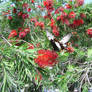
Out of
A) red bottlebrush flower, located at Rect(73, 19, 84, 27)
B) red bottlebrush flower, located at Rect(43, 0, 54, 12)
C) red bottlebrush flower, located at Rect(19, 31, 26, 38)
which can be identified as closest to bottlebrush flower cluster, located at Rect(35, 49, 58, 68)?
red bottlebrush flower, located at Rect(19, 31, 26, 38)

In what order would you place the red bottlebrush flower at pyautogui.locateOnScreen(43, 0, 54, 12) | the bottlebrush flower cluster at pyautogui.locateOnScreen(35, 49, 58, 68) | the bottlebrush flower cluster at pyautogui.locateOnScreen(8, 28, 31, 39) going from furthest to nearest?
the red bottlebrush flower at pyautogui.locateOnScreen(43, 0, 54, 12), the bottlebrush flower cluster at pyautogui.locateOnScreen(8, 28, 31, 39), the bottlebrush flower cluster at pyautogui.locateOnScreen(35, 49, 58, 68)

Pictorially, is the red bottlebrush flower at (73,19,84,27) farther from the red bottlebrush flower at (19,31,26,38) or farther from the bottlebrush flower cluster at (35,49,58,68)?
the bottlebrush flower cluster at (35,49,58,68)

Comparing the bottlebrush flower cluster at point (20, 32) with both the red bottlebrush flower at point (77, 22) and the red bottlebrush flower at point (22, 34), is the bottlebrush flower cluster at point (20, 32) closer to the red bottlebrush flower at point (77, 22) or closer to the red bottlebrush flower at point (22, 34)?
the red bottlebrush flower at point (22, 34)

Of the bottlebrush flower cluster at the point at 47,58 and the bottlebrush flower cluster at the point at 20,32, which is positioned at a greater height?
the bottlebrush flower cluster at the point at 47,58

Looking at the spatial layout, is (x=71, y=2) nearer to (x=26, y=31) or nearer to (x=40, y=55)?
(x=26, y=31)

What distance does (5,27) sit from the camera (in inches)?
148

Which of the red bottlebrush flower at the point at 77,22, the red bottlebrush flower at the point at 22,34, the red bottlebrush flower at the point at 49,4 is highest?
the red bottlebrush flower at the point at 49,4

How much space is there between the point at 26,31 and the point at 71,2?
0.92 m

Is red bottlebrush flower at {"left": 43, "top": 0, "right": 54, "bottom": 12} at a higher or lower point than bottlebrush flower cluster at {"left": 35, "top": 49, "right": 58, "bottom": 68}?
higher

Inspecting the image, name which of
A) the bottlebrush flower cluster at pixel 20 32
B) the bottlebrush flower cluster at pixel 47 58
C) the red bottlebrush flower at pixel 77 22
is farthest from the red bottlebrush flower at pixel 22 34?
the bottlebrush flower cluster at pixel 47 58

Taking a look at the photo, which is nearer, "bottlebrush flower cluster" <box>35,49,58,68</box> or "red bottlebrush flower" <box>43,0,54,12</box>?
"bottlebrush flower cluster" <box>35,49,58,68</box>

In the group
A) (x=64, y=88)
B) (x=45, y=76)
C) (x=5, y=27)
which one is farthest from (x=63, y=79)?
(x=5, y=27)

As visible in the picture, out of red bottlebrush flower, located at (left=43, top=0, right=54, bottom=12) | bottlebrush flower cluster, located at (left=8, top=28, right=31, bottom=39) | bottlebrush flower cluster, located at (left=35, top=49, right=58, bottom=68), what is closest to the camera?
bottlebrush flower cluster, located at (left=35, top=49, right=58, bottom=68)

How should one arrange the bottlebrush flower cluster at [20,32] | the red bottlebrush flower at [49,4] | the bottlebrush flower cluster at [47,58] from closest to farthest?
the bottlebrush flower cluster at [47,58] < the bottlebrush flower cluster at [20,32] < the red bottlebrush flower at [49,4]
